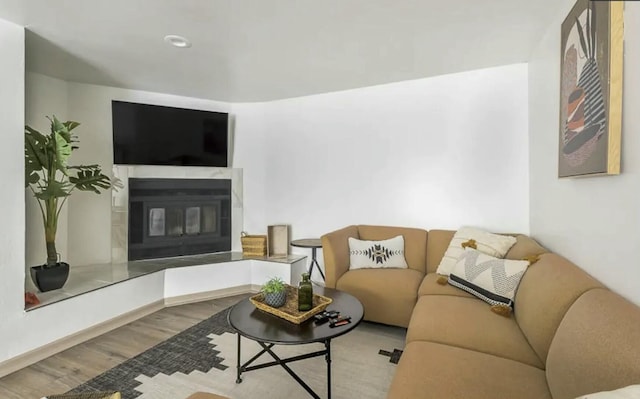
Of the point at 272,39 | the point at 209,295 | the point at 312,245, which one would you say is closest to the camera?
the point at 272,39

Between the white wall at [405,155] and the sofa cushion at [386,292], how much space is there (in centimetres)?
85

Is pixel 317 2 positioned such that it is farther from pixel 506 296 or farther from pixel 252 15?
pixel 506 296

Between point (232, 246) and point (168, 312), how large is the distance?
3.73 ft

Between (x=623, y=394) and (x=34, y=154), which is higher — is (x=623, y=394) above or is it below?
below

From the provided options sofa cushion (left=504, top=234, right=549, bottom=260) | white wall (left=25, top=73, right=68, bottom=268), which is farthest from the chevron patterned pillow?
white wall (left=25, top=73, right=68, bottom=268)

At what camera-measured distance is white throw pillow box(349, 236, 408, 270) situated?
9.64 feet

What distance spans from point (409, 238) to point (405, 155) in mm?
881

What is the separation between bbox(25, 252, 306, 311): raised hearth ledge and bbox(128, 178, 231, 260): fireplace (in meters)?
0.14

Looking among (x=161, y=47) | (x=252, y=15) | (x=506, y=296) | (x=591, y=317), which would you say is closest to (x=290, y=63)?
(x=252, y=15)

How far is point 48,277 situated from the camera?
8.35 feet

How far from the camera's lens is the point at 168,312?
3.10m

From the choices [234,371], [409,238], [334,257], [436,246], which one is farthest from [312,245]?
[234,371]

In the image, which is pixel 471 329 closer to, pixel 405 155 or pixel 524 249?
pixel 524 249

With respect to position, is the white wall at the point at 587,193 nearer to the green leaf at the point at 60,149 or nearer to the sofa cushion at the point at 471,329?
the sofa cushion at the point at 471,329
